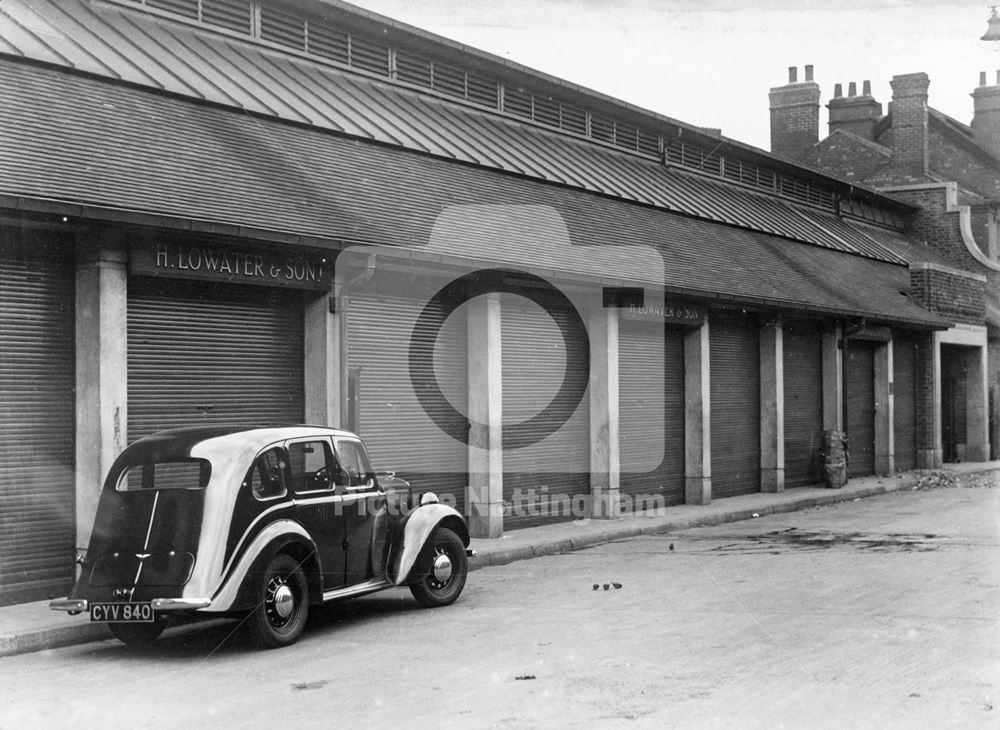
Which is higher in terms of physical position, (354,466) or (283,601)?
(354,466)

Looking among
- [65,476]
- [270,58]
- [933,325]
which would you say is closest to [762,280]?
[933,325]

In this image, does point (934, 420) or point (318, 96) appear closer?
point (318, 96)

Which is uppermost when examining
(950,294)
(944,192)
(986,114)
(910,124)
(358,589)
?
(986,114)

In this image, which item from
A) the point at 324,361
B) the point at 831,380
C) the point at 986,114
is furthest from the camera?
the point at 986,114

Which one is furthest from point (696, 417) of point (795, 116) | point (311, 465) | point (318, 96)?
point (795, 116)

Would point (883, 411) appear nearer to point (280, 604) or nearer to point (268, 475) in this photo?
point (268, 475)

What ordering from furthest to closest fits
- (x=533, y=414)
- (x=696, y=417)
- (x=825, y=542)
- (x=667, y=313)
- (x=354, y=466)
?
(x=696, y=417) → (x=667, y=313) → (x=533, y=414) → (x=825, y=542) → (x=354, y=466)

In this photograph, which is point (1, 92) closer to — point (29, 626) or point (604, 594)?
point (29, 626)

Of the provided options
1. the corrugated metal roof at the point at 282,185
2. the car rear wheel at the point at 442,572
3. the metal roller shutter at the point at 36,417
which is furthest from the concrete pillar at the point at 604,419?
the metal roller shutter at the point at 36,417

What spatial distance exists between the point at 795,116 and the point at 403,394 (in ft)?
93.5

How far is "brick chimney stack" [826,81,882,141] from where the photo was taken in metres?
42.1

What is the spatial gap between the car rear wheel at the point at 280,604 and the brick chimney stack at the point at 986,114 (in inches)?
1459

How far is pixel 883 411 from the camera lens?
28.2 metres

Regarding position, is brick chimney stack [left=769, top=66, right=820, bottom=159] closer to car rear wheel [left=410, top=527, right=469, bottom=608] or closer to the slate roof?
the slate roof
